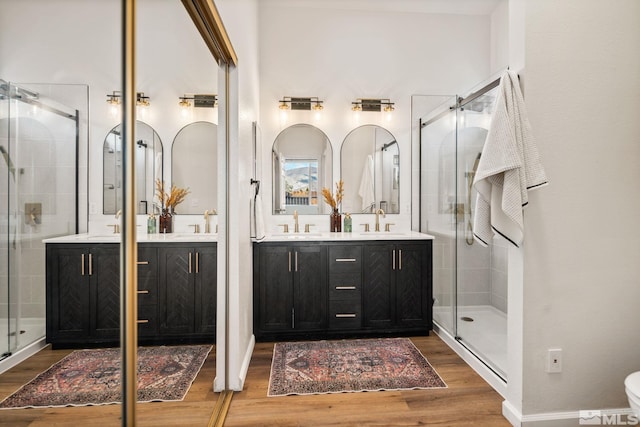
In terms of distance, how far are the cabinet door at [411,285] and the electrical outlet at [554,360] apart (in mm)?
1299

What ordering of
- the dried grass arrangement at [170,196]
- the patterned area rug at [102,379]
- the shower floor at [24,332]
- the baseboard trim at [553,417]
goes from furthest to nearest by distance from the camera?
the baseboard trim at [553,417], the dried grass arrangement at [170,196], the patterned area rug at [102,379], the shower floor at [24,332]

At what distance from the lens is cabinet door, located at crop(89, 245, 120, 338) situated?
872mm

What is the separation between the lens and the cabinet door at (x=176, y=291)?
1.24m

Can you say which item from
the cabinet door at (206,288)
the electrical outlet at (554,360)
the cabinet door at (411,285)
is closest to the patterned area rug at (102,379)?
the cabinet door at (206,288)

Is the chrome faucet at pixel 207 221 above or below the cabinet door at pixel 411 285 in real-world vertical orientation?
above

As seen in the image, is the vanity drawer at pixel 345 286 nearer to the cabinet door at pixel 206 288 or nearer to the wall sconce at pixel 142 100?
the cabinet door at pixel 206 288

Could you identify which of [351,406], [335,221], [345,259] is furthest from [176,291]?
[335,221]

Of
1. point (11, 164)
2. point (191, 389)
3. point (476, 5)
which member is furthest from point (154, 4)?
point (476, 5)

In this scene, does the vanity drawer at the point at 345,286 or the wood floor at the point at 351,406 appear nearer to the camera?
the wood floor at the point at 351,406

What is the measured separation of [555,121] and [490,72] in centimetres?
226

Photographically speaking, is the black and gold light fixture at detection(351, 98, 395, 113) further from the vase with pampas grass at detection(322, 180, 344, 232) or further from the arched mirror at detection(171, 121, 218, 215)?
the arched mirror at detection(171, 121, 218, 215)

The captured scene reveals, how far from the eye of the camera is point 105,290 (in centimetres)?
91

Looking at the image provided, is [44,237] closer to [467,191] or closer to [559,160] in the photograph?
[559,160]

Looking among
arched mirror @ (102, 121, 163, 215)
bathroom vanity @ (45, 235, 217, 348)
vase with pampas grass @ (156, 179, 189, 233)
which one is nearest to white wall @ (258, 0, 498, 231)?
bathroom vanity @ (45, 235, 217, 348)
